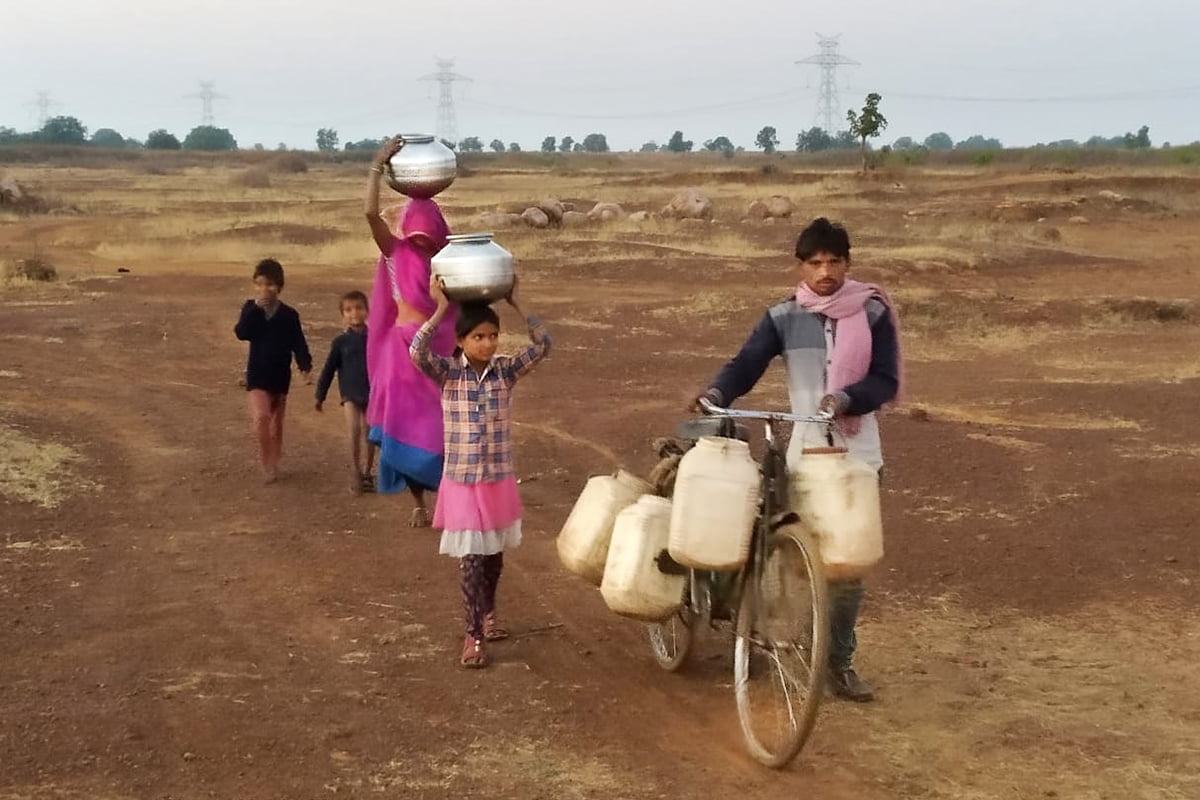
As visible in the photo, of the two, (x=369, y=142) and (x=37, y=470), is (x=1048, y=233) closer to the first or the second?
(x=37, y=470)

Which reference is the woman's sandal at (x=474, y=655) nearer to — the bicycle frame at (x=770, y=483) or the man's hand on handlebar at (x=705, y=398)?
the bicycle frame at (x=770, y=483)

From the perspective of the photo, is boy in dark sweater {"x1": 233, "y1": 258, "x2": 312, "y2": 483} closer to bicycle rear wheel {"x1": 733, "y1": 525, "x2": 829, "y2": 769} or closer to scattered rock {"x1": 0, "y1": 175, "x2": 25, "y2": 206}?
bicycle rear wheel {"x1": 733, "y1": 525, "x2": 829, "y2": 769}

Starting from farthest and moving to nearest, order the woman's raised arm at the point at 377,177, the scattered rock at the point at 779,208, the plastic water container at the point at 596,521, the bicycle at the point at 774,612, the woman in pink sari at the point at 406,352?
1. the scattered rock at the point at 779,208
2. the woman in pink sari at the point at 406,352
3. the woman's raised arm at the point at 377,177
4. the plastic water container at the point at 596,521
5. the bicycle at the point at 774,612

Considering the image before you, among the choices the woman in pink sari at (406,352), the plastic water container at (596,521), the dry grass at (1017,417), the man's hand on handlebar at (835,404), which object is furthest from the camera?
the dry grass at (1017,417)

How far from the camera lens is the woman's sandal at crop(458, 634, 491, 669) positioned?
5.48 metres

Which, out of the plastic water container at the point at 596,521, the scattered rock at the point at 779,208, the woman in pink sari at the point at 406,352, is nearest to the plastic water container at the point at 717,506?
the plastic water container at the point at 596,521

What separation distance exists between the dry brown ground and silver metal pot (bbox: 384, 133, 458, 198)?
1.92 metres

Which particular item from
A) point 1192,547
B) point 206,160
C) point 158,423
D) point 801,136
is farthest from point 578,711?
point 801,136

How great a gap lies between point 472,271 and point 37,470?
4911 millimetres

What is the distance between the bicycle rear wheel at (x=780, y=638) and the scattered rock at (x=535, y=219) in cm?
2787

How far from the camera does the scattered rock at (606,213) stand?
34206mm

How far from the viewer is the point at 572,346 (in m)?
15.8

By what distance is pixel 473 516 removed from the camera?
18.0 feet

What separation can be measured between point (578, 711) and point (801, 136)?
138700mm
